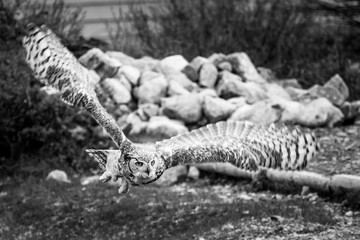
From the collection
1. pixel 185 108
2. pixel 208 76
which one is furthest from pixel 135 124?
pixel 208 76

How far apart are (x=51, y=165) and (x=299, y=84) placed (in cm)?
429

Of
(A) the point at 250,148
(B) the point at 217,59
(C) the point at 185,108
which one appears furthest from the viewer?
(B) the point at 217,59

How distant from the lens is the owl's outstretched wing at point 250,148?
6926 millimetres

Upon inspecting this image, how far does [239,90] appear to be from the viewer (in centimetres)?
1193

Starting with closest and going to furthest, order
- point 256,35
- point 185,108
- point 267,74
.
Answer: point 185,108
point 267,74
point 256,35

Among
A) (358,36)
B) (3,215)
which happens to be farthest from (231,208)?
(358,36)

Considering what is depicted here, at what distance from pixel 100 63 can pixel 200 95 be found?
1.46m

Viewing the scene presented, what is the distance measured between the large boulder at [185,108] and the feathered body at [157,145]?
3.88 meters

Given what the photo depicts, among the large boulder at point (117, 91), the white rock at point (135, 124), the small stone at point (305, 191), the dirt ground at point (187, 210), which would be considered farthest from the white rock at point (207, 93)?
the small stone at point (305, 191)

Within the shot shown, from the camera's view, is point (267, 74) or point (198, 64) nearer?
point (198, 64)

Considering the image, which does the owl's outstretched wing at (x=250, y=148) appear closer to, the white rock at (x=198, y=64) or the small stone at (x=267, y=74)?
the white rock at (x=198, y=64)

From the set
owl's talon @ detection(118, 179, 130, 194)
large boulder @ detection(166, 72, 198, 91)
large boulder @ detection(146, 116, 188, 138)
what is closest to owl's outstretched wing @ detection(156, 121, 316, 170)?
owl's talon @ detection(118, 179, 130, 194)

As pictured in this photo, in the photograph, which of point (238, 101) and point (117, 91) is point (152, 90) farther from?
point (238, 101)

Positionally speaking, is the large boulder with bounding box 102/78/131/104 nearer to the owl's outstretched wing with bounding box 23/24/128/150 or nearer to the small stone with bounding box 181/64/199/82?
the small stone with bounding box 181/64/199/82
